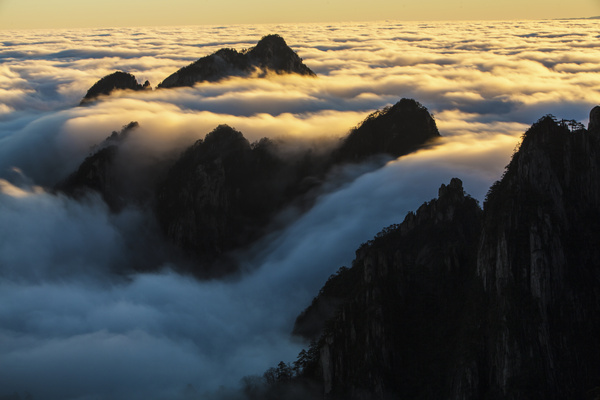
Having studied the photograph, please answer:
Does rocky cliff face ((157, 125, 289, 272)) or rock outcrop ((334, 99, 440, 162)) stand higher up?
rock outcrop ((334, 99, 440, 162))

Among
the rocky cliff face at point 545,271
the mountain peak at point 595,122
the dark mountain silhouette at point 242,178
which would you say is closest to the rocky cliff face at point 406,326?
the rocky cliff face at point 545,271

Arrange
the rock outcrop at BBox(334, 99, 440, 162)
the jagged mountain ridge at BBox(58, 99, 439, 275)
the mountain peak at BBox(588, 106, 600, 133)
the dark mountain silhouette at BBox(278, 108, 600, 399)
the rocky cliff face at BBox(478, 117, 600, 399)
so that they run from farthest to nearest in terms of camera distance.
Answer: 1. the rock outcrop at BBox(334, 99, 440, 162)
2. the jagged mountain ridge at BBox(58, 99, 439, 275)
3. the mountain peak at BBox(588, 106, 600, 133)
4. the dark mountain silhouette at BBox(278, 108, 600, 399)
5. the rocky cliff face at BBox(478, 117, 600, 399)

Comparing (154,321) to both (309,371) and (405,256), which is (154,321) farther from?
(405,256)

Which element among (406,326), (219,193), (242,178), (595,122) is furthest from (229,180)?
(595,122)

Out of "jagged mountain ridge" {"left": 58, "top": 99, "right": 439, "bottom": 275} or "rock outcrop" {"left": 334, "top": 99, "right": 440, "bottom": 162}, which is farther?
"rock outcrop" {"left": 334, "top": 99, "right": 440, "bottom": 162}

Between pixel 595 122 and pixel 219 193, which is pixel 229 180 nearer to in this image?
pixel 219 193

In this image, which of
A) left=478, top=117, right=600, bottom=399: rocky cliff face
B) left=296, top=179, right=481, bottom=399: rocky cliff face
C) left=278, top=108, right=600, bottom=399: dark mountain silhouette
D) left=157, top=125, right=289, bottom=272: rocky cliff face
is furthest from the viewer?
left=157, top=125, right=289, bottom=272: rocky cliff face

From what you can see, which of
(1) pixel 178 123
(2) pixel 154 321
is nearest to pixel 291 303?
(2) pixel 154 321

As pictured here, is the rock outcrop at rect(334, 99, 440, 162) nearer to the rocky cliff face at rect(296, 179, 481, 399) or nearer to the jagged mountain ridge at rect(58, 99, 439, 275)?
the jagged mountain ridge at rect(58, 99, 439, 275)

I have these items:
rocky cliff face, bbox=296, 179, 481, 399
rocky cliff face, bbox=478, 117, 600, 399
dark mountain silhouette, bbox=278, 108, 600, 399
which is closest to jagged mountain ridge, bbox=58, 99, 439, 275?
rocky cliff face, bbox=296, 179, 481, 399
